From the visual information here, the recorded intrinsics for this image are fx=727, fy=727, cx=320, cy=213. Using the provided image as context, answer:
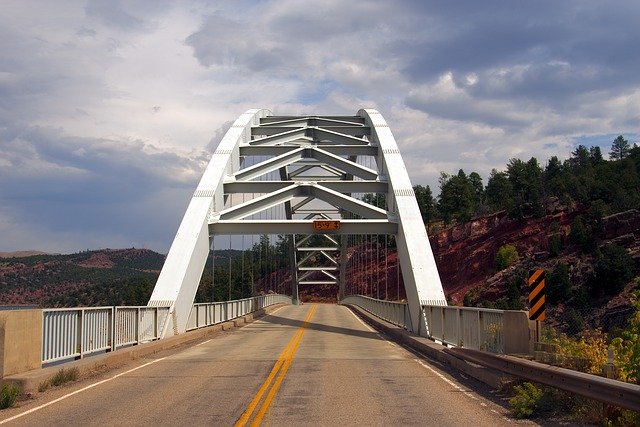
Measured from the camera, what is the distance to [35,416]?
30.0 ft

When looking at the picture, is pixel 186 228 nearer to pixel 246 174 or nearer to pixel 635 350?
pixel 246 174

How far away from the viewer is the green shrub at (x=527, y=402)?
29.0 feet

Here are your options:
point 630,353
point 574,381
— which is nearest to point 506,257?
point 630,353

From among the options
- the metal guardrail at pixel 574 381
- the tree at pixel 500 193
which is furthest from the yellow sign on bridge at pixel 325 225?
the tree at pixel 500 193

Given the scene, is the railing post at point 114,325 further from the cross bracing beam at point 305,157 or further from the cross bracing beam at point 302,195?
the cross bracing beam at point 305,157

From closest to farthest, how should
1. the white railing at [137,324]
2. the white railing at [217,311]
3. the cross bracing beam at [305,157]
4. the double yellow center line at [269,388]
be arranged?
the double yellow center line at [269,388], the white railing at [137,324], the white railing at [217,311], the cross bracing beam at [305,157]

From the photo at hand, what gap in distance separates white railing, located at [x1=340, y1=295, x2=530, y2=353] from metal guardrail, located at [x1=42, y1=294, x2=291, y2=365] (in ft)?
25.6

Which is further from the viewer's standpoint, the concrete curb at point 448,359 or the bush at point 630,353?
the concrete curb at point 448,359

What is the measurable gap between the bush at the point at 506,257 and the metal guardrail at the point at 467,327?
185 ft

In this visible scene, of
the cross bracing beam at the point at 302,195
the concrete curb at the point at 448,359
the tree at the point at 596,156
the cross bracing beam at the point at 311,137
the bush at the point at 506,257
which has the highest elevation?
the tree at the point at 596,156

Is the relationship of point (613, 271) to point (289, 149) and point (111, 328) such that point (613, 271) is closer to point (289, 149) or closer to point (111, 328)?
point (289, 149)

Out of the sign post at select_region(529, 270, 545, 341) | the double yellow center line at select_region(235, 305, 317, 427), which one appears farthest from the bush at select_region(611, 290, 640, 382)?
the double yellow center line at select_region(235, 305, 317, 427)

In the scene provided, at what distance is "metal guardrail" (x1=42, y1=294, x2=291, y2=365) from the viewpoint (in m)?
13.0

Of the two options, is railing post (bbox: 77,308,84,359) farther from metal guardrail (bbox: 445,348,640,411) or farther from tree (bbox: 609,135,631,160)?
tree (bbox: 609,135,631,160)
